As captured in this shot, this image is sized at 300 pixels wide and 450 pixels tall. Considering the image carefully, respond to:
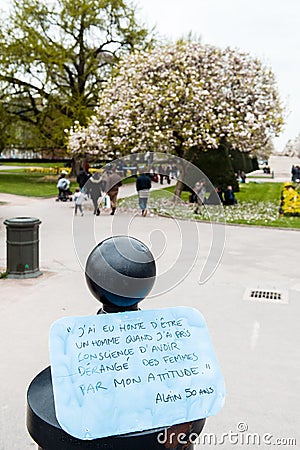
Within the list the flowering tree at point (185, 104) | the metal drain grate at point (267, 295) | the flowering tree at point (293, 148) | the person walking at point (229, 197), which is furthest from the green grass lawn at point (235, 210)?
the flowering tree at point (293, 148)

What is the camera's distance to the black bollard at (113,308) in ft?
5.95

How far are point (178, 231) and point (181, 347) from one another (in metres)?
0.82

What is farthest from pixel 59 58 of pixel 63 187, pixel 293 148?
pixel 293 148

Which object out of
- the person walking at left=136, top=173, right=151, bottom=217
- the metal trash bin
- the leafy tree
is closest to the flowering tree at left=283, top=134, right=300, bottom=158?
the leafy tree

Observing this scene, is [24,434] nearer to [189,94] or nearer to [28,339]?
[28,339]

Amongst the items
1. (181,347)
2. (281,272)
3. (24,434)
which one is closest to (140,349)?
(181,347)

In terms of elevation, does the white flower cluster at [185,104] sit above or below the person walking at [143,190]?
above

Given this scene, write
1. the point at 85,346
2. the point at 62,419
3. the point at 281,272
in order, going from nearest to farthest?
the point at 62,419
the point at 85,346
the point at 281,272

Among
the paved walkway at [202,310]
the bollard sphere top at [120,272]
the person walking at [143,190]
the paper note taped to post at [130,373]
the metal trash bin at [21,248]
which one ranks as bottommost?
the paved walkway at [202,310]

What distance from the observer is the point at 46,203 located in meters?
21.5

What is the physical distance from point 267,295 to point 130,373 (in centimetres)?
626

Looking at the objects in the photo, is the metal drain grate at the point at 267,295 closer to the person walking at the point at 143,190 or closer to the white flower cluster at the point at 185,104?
the person walking at the point at 143,190

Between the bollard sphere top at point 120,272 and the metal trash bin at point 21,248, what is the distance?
6632 mm

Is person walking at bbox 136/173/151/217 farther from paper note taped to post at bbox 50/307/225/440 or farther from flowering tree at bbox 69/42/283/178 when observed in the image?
flowering tree at bbox 69/42/283/178
